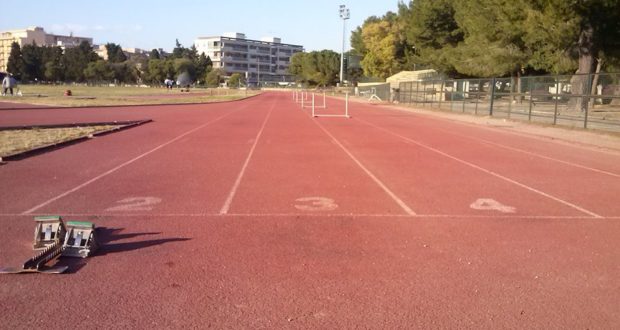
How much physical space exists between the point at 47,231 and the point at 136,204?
234cm

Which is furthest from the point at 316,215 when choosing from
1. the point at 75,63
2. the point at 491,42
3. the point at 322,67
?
the point at 75,63

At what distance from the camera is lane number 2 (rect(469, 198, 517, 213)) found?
27.7ft

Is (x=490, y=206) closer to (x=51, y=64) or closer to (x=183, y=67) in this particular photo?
(x=183, y=67)

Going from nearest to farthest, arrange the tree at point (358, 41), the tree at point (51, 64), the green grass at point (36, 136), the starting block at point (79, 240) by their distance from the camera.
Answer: the starting block at point (79, 240) → the green grass at point (36, 136) → the tree at point (358, 41) → the tree at point (51, 64)

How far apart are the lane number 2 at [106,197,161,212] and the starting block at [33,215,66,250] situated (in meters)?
1.90

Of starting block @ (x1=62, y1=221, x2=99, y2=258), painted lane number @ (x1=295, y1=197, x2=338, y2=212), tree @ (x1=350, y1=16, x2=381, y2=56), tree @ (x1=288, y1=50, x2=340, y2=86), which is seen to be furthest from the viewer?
tree @ (x1=288, y1=50, x2=340, y2=86)

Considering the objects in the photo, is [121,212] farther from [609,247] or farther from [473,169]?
[473,169]

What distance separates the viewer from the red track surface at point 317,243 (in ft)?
14.9

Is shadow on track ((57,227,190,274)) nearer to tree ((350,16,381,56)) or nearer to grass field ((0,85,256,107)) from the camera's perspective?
grass field ((0,85,256,107))

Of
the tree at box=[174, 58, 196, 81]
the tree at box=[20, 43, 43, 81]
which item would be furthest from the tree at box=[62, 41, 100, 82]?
the tree at box=[174, 58, 196, 81]

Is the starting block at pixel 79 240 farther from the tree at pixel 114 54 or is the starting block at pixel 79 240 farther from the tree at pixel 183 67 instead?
the tree at pixel 114 54

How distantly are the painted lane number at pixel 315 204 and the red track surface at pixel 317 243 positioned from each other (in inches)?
1.2

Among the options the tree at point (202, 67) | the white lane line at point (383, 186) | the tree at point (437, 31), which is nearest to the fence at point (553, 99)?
the white lane line at point (383, 186)

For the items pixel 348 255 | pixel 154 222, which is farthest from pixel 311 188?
pixel 348 255
